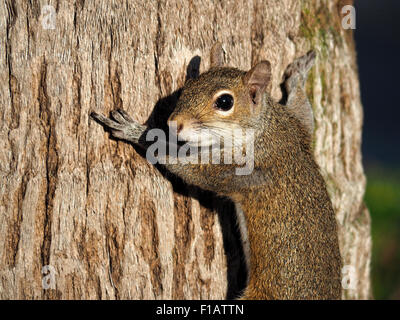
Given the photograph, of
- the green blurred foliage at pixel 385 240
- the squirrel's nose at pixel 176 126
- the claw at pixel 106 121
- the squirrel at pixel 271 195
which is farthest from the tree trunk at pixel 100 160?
the green blurred foliage at pixel 385 240

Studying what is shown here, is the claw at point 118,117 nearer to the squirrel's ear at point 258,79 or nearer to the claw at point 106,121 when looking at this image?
the claw at point 106,121

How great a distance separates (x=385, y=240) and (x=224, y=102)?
3.60 metres

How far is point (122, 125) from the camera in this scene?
2430 mm

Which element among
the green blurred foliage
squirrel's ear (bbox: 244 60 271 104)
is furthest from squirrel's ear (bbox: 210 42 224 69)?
the green blurred foliage

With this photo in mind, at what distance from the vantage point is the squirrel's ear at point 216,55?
8.65 ft

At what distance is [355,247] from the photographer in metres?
3.57

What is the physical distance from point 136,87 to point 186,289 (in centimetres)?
126

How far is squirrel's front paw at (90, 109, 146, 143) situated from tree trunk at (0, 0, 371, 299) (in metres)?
0.06

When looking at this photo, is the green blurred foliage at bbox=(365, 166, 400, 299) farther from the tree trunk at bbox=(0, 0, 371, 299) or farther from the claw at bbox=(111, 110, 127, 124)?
the claw at bbox=(111, 110, 127, 124)

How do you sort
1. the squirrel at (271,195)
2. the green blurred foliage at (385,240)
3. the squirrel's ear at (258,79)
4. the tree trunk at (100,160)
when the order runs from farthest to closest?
the green blurred foliage at (385,240) < the squirrel at (271,195) < the squirrel's ear at (258,79) < the tree trunk at (100,160)

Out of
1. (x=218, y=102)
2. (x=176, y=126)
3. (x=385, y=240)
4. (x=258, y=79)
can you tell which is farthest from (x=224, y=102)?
(x=385, y=240)

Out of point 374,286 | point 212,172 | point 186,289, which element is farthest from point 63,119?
point 374,286

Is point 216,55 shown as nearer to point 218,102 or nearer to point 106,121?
point 218,102

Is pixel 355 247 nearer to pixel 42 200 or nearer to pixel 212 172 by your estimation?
pixel 212 172
